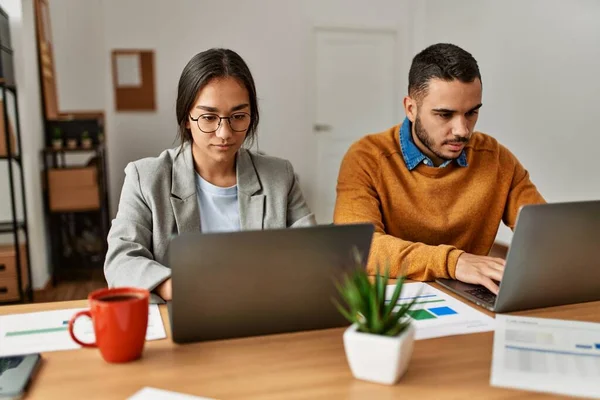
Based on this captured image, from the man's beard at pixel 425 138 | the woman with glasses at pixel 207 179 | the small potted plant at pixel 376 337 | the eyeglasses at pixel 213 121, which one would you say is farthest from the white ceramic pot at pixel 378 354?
the man's beard at pixel 425 138

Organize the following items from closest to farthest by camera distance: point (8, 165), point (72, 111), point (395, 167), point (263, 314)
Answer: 1. point (263, 314)
2. point (395, 167)
3. point (8, 165)
4. point (72, 111)

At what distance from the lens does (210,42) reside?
463 centimetres

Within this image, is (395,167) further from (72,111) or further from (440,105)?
(72,111)

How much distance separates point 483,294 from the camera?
3.62 feet

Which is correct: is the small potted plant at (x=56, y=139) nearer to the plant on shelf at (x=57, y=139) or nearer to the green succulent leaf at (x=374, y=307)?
the plant on shelf at (x=57, y=139)

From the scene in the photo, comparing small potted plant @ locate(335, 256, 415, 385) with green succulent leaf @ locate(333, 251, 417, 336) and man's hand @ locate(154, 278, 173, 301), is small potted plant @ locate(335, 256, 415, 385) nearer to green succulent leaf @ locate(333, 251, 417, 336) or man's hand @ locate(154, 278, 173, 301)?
green succulent leaf @ locate(333, 251, 417, 336)

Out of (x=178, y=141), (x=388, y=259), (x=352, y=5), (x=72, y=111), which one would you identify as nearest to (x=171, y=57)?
(x=72, y=111)

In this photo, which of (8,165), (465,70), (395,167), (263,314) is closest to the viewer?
(263,314)

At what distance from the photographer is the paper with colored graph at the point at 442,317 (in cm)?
93

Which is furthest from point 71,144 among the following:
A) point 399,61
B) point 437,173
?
point 437,173

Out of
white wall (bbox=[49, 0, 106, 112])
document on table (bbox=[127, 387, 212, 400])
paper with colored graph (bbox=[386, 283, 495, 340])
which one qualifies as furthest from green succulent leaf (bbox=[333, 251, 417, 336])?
white wall (bbox=[49, 0, 106, 112])

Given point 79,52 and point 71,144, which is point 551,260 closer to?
point 71,144

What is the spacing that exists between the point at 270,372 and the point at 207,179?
0.74m

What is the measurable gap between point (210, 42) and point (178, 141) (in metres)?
3.36
